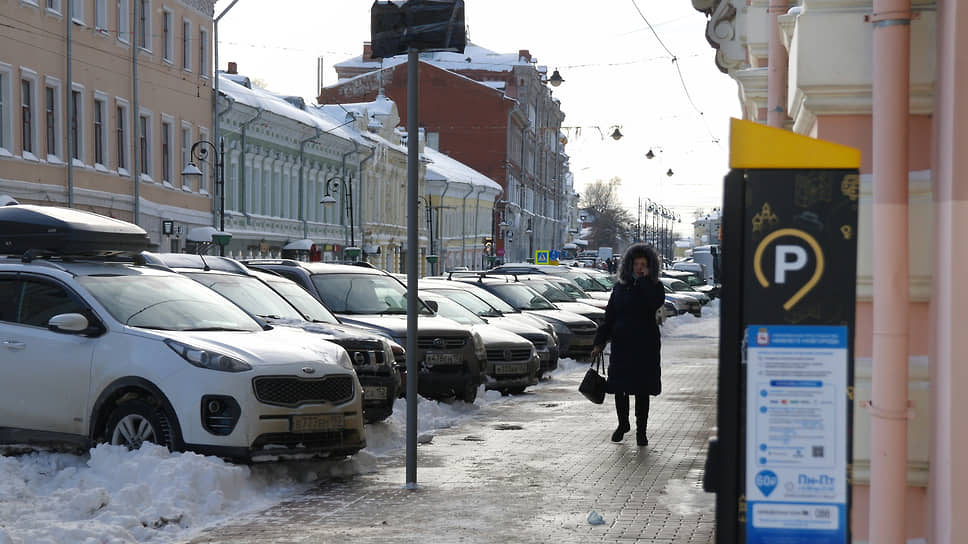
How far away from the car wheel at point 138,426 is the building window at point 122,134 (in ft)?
96.5

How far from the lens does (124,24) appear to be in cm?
3766

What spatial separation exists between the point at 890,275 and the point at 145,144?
37.1m

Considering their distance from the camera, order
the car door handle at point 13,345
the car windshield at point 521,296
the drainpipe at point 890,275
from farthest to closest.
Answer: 1. the car windshield at point 521,296
2. the car door handle at point 13,345
3. the drainpipe at point 890,275

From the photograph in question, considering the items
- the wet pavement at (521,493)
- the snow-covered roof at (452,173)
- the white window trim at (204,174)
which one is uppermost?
the snow-covered roof at (452,173)

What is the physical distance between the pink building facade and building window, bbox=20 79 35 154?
29.6 meters

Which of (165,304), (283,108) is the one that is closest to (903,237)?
(165,304)

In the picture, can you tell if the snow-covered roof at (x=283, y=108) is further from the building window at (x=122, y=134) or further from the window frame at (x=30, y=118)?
the window frame at (x=30, y=118)

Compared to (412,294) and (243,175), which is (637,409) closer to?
(412,294)

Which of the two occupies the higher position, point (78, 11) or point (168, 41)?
point (168, 41)

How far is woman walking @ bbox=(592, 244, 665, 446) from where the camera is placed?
12328 millimetres

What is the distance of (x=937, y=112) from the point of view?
4.96 meters

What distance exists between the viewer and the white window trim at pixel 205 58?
146 feet

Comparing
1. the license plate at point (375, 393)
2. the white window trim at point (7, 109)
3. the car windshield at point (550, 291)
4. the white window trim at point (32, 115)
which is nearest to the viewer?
the license plate at point (375, 393)

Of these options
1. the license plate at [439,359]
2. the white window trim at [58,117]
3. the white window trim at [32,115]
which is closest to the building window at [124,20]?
the white window trim at [58,117]
